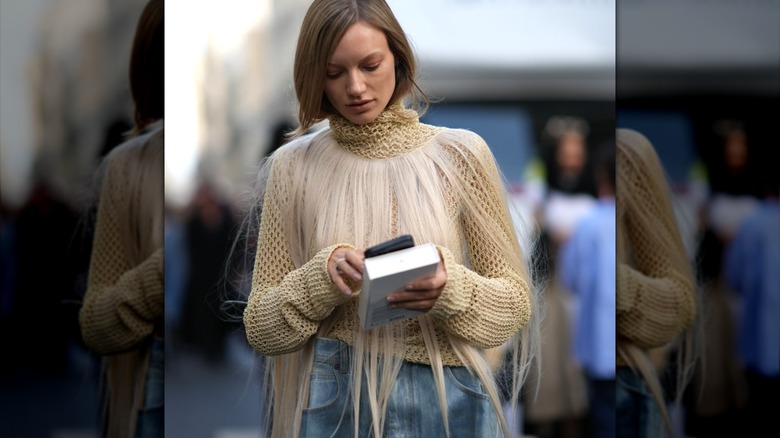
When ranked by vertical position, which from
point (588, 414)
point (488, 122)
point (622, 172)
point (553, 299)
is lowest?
point (588, 414)

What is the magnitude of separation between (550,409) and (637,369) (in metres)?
1.29

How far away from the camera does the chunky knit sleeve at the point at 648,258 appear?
128 inches

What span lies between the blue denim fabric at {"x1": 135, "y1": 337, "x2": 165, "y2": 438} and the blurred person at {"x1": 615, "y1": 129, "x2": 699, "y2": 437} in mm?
1303

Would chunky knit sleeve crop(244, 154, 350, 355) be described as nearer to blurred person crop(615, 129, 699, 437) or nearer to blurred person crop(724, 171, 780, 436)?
blurred person crop(615, 129, 699, 437)

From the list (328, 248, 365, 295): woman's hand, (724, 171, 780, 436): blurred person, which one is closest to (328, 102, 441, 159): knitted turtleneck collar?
(328, 248, 365, 295): woman's hand

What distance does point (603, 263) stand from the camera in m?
4.62

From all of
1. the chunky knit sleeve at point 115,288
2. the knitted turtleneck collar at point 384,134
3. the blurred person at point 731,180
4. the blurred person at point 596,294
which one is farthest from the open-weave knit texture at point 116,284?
the blurred person at point 596,294

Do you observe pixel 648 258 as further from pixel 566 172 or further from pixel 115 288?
pixel 566 172

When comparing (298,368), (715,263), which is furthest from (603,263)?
(298,368)

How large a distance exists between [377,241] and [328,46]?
0.47m

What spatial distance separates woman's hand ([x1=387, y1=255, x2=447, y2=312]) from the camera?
2504mm

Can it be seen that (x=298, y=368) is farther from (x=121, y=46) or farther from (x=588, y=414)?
(x=588, y=414)

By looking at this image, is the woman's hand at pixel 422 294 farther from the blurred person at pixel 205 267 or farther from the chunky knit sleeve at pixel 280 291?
the blurred person at pixel 205 267

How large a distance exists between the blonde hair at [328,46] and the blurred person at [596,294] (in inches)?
74.6
